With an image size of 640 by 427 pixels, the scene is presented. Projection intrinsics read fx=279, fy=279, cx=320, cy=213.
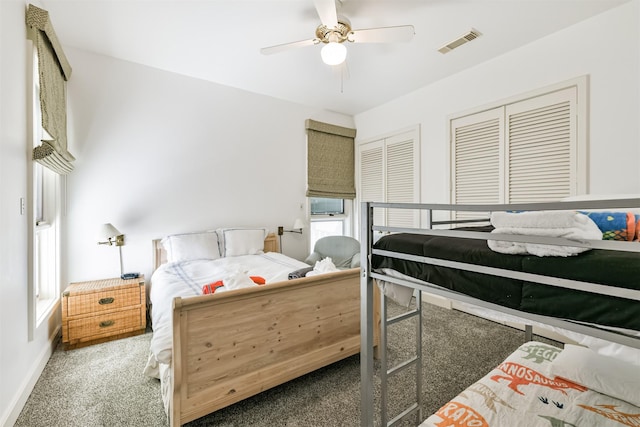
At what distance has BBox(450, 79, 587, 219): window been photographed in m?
2.45

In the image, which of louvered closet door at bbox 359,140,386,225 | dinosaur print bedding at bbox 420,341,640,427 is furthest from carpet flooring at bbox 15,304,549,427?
louvered closet door at bbox 359,140,386,225

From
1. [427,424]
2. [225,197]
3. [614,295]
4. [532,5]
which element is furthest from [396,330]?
[532,5]

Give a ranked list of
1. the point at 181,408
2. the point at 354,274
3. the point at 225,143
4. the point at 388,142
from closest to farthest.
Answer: the point at 181,408 → the point at 354,274 → the point at 225,143 → the point at 388,142

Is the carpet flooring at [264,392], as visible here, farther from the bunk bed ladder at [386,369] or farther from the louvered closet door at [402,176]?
the louvered closet door at [402,176]

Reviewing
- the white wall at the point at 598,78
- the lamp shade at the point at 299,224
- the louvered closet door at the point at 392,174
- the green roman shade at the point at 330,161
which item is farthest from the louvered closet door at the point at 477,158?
the lamp shade at the point at 299,224

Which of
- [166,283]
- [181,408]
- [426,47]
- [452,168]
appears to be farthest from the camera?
[452,168]

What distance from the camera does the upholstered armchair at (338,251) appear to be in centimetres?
381

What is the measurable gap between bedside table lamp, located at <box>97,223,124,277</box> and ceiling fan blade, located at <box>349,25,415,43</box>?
2846mm

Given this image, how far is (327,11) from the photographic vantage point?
187cm

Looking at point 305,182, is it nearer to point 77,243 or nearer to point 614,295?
point 77,243

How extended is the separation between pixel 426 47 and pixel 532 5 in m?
0.83

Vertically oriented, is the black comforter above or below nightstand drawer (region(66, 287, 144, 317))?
above

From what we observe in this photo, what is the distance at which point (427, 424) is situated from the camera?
1.13 meters

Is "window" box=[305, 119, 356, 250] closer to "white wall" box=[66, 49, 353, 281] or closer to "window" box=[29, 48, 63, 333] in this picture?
"white wall" box=[66, 49, 353, 281]
